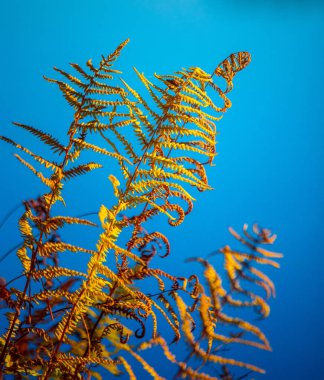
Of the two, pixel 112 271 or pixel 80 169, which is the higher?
pixel 80 169

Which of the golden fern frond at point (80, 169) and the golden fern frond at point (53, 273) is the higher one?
the golden fern frond at point (80, 169)

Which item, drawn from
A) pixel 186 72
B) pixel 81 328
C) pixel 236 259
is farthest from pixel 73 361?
pixel 186 72

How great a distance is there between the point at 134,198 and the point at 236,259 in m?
0.24

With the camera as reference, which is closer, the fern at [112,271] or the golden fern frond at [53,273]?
the fern at [112,271]

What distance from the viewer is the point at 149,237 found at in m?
0.93

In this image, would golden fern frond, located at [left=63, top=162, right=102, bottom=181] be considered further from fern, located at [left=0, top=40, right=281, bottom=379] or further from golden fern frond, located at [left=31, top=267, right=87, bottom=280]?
golden fern frond, located at [left=31, top=267, right=87, bottom=280]

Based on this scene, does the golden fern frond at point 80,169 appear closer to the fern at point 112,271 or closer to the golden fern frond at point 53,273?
the fern at point 112,271

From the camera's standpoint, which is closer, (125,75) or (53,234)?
(53,234)

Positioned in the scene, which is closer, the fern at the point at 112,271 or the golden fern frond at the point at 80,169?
the fern at the point at 112,271

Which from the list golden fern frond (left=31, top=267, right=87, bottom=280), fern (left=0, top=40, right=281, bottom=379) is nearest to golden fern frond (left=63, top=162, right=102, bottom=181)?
fern (left=0, top=40, right=281, bottom=379)

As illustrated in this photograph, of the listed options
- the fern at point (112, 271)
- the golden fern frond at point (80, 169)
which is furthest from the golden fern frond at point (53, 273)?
the golden fern frond at point (80, 169)

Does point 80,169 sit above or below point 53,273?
above

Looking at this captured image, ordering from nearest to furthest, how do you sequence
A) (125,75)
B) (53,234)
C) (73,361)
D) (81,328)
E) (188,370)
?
(188,370) < (73,361) < (53,234) < (81,328) < (125,75)

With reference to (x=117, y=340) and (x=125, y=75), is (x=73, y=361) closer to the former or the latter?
(x=117, y=340)
